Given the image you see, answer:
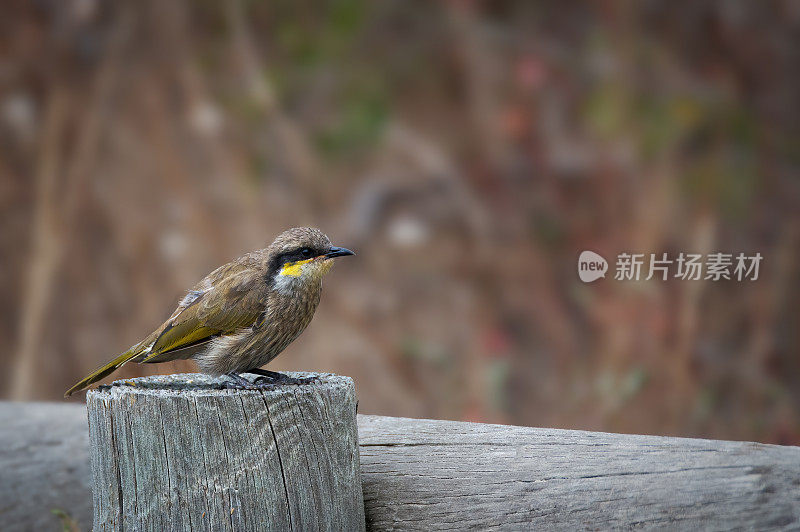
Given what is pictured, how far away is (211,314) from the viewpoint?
2490 mm

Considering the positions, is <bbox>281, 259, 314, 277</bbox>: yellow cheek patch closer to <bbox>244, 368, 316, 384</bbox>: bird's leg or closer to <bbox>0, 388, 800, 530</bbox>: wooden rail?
<bbox>244, 368, 316, 384</bbox>: bird's leg

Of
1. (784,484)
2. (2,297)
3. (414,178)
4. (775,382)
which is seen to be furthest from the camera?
(2,297)

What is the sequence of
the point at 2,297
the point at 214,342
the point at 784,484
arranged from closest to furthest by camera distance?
the point at 784,484 < the point at 214,342 < the point at 2,297

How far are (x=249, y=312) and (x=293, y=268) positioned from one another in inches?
7.1

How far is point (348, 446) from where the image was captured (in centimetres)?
215

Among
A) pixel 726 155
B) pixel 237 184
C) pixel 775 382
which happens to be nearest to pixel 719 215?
pixel 726 155

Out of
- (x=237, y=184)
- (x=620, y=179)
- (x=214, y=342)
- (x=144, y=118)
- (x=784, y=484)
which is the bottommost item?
(x=784, y=484)

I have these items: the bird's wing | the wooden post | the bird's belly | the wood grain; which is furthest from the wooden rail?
the bird's wing

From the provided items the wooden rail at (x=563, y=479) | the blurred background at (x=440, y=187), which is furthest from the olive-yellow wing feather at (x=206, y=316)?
the blurred background at (x=440, y=187)

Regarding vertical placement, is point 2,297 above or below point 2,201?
below

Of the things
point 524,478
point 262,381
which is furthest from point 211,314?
point 524,478

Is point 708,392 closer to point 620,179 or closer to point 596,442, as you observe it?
point 620,179

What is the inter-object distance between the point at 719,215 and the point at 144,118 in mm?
4245

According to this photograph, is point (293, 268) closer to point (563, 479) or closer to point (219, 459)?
point (219, 459)
